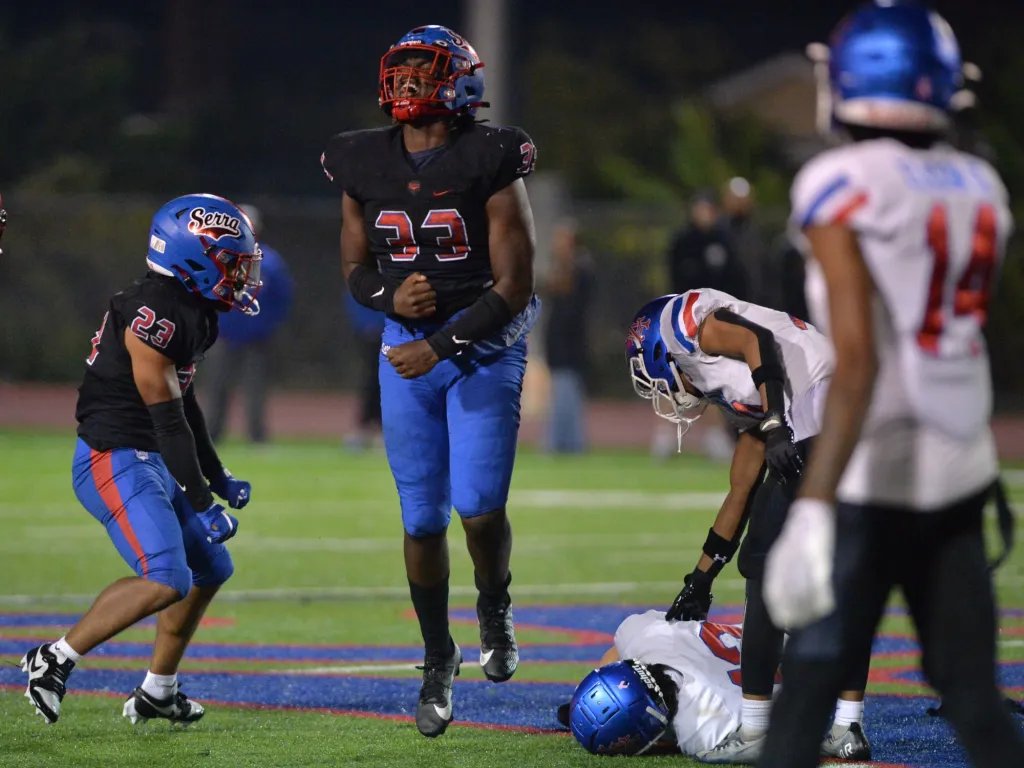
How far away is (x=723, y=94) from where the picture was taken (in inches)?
1623

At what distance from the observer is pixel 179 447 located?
17.2 ft

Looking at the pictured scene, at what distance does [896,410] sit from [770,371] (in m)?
1.69

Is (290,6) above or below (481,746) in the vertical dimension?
above

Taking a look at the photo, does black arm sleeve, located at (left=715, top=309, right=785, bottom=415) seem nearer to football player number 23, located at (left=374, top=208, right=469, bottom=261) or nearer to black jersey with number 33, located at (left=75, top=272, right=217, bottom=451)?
football player number 23, located at (left=374, top=208, right=469, bottom=261)

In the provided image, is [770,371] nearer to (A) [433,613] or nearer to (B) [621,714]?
(B) [621,714]

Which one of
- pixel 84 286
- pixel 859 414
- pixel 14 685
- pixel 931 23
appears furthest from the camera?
pixel 84 286

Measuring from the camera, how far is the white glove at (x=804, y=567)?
3.17 metres

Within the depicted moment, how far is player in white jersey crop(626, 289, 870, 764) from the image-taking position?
4855 millimetres

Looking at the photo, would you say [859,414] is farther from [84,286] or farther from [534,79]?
[534,79]

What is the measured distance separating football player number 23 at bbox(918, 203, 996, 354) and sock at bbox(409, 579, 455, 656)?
2570 mm

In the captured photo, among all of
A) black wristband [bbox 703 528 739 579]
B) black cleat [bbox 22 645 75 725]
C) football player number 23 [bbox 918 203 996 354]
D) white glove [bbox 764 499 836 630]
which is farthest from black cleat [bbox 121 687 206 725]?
football player number 23 [bbox 918 203 996 354]

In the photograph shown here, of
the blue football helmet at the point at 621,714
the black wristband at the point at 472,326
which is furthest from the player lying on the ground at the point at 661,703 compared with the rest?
the black wristband at the point at 472,326

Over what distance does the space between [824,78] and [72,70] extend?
27.2 meters

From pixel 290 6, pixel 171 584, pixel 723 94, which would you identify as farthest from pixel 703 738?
pixel 290 6
